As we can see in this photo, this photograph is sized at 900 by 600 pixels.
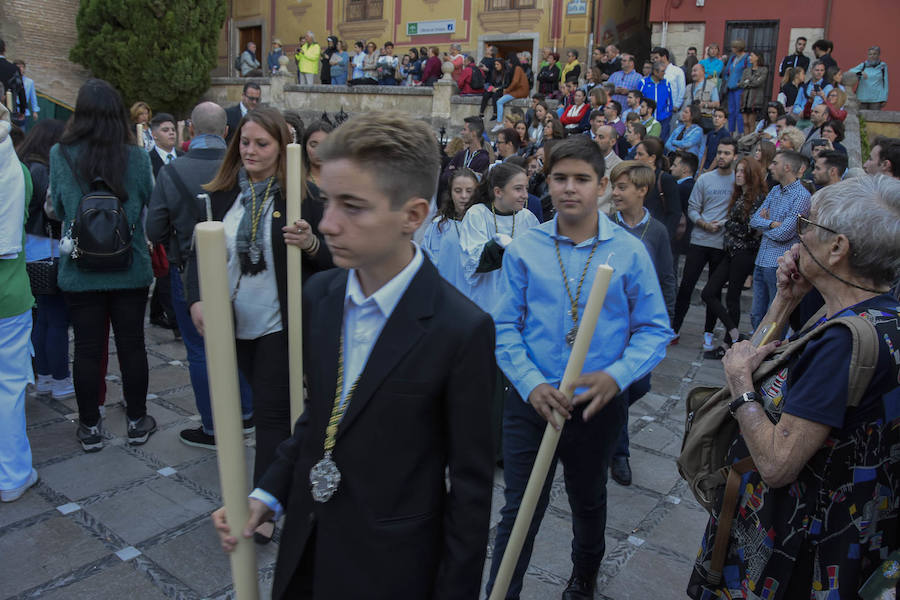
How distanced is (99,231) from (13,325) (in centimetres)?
63

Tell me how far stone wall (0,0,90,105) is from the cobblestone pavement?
21.8m

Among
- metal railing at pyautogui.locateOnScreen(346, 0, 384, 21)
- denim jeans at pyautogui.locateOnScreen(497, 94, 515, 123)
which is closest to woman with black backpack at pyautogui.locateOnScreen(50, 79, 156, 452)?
denim jeans at pyautogui.locateOnScreen(497, 94, 515, 123)

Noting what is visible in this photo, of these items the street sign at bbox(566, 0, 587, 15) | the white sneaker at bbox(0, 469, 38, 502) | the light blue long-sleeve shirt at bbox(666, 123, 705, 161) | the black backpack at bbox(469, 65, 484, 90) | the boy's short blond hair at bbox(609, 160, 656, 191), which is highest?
the street sign at bbox(566, 0, 587, 15)

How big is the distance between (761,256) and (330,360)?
219 inches

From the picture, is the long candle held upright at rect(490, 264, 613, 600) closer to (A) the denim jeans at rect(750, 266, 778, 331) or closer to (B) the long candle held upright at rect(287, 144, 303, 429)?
(B) the long candle held upright at rect(287, 144, 303, 429)

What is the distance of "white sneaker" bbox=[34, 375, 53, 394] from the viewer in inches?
194

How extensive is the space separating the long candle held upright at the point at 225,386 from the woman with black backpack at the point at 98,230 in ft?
9.11

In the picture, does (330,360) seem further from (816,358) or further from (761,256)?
(761,256)

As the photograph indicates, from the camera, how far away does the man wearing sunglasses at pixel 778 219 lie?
6.05 meters

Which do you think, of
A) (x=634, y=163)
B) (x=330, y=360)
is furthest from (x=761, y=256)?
(x=330, y=360)

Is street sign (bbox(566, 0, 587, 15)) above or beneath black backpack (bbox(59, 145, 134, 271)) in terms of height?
above

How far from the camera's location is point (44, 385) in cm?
493

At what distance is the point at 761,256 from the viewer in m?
6.24

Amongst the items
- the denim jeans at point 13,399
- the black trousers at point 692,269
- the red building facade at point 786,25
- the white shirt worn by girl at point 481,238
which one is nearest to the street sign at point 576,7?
the red building facade at point 786,25
